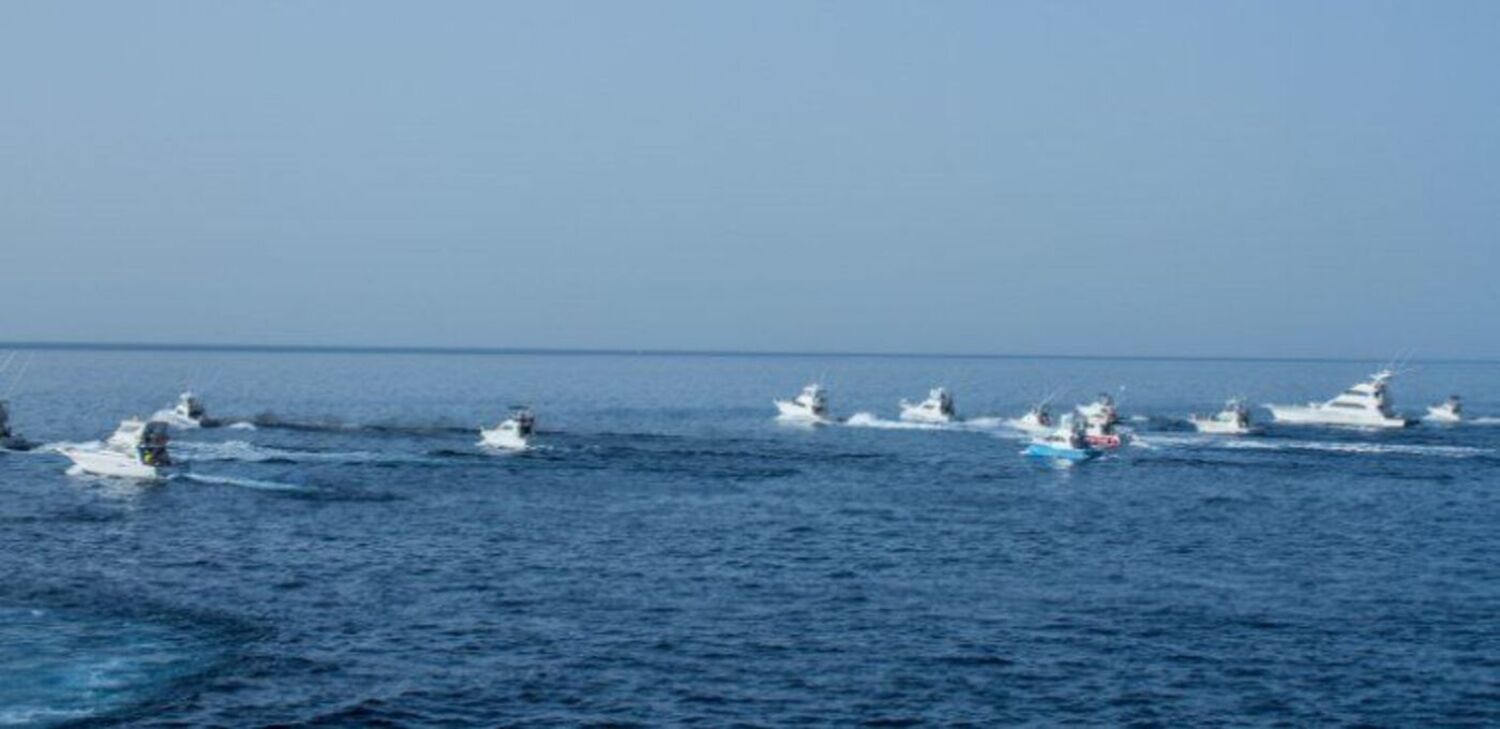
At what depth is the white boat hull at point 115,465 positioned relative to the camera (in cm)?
8862

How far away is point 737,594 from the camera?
5594cm

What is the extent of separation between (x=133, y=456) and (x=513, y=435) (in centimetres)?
3099

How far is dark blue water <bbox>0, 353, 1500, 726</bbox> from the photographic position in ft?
135

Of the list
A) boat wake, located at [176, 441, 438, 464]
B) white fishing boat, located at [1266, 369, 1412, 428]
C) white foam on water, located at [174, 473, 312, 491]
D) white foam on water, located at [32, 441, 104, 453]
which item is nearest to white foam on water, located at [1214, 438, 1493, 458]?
white fishing boat, located at [1266, 369, 1412, 428]

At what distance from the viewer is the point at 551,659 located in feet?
147

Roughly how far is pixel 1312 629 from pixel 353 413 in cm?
13364

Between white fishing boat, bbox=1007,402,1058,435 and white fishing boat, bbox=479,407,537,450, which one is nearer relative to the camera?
white fishing boat, bbox=479,407,537,450

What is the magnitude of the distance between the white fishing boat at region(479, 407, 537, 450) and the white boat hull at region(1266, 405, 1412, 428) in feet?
303

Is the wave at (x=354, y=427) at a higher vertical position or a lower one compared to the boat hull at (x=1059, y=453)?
lower

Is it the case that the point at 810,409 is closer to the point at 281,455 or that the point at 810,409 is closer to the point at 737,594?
the point at 281,455

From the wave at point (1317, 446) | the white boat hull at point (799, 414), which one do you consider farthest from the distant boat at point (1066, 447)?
the white boat hull at point (799, 414)

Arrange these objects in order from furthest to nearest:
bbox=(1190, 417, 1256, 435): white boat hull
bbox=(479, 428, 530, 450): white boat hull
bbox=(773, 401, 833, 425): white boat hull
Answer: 1. bbox=(773, 401, 833, 425): white boat hull
2. bbox=(1190, 417, 1256, 435): white boat hull
3. bbox=(479, 428, 530, 450): white boat hull

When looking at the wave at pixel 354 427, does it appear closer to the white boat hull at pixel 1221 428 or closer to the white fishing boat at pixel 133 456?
the white fishing boat at pixel 133 456

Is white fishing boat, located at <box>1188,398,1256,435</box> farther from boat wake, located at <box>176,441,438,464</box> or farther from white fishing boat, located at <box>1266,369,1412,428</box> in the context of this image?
boat wake, located at <box>176,441,438,464</box>
